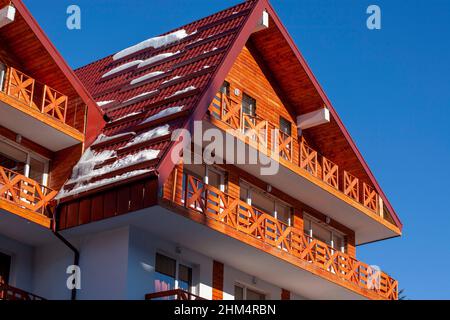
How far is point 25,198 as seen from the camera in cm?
2509

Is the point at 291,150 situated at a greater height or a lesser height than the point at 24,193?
greater

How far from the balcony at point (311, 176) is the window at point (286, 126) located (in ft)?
1.17

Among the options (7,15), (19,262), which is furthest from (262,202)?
(7,15)

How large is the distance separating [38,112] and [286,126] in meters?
9.47

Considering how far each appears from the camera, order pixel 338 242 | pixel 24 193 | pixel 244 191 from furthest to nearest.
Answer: pixel 338 242, pixel 244 191, pixel 24 193

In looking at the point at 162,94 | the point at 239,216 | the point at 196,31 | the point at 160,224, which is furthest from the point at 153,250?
the point at 196,31

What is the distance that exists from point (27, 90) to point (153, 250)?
18.9 ft

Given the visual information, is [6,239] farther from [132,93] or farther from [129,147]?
[132,93]

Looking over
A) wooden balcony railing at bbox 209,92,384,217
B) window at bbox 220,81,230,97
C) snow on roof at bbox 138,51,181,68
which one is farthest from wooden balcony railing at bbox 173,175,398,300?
snow on roof at bbox 138,51,181,68

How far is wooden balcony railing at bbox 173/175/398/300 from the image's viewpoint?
25703 mm

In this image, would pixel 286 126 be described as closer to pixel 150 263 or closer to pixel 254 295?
pixel 254 295

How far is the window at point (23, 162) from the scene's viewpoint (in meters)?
26.5

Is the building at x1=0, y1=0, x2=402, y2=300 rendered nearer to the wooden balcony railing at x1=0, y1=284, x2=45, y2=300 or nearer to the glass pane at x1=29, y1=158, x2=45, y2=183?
the glass pane at x1=29, y1=158, x2=45, y2=183

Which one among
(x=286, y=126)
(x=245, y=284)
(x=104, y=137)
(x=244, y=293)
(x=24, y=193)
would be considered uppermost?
(x=286, y=126)
